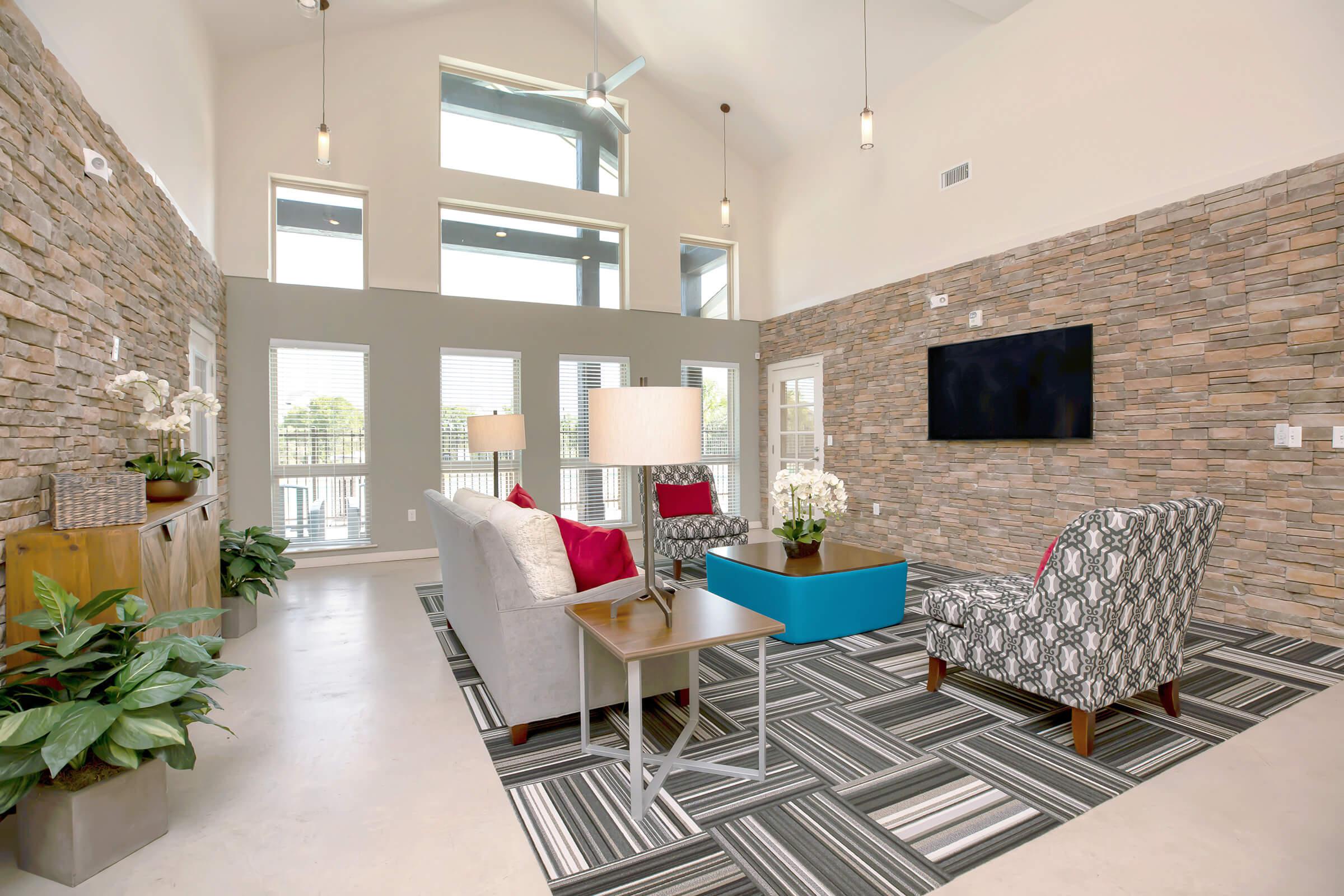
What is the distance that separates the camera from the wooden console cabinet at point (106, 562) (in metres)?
2.09

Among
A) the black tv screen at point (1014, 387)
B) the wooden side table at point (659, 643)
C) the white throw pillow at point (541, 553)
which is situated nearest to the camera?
the wooden side table at point (659, 643)

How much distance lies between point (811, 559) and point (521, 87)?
5.74m

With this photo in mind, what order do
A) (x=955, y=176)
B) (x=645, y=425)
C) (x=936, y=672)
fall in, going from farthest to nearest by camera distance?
(x=955, y=176), (x=936, y=672), (x=645, y=425)

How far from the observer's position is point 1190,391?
396 centimetres

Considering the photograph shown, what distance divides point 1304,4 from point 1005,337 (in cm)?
231

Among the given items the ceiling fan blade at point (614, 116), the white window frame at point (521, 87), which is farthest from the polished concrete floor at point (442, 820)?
the white window frame at point (521, 87)

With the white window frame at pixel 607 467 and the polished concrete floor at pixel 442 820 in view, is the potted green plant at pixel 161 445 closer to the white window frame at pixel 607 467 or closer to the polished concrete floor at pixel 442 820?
the polished concrete floor at pixel 442 820

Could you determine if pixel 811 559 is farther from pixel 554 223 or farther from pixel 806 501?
pixel 554 223

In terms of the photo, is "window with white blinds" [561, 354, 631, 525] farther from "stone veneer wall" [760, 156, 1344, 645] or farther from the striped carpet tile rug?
the striped carpet tile rug

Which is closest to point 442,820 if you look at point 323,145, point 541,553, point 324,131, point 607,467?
point 541,553

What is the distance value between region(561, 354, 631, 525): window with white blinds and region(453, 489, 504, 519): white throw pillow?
3.17 metres

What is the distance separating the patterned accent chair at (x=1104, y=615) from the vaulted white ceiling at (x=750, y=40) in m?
4.44

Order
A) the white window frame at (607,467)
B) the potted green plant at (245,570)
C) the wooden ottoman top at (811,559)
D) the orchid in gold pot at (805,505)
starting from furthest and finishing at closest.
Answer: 1. the white window frame at (607,467)
2. the orchid in gold pot at (805,505)
3. the potted green plant at (245,570)
4. the wooden ottoman top at (811,559)

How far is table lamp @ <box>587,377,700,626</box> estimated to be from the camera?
2.08m
